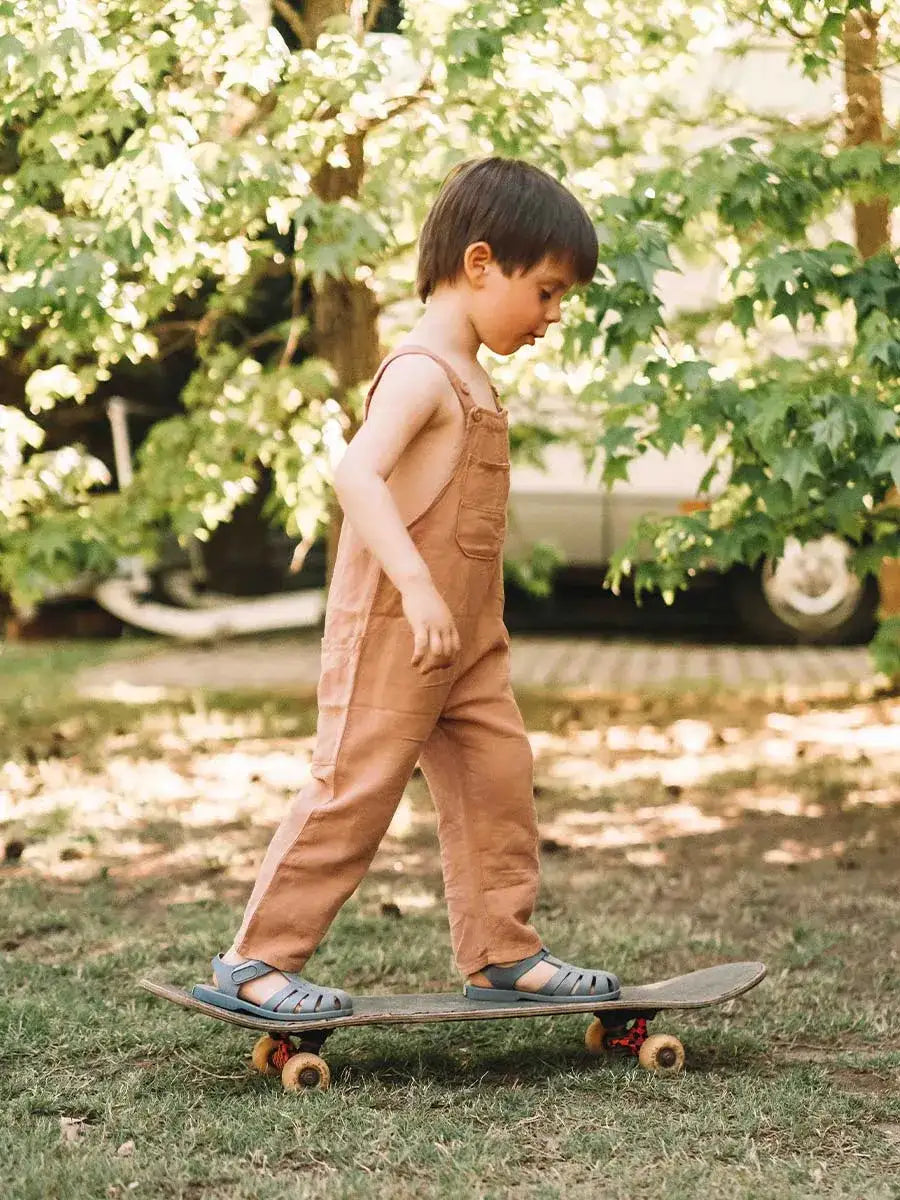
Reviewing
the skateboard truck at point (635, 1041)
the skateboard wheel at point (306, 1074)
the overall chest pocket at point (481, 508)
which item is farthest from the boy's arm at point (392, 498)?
the skateboard truck at point (635, 1041)

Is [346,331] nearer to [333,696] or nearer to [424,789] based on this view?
[424,789]

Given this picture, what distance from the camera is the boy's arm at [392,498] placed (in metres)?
2.70

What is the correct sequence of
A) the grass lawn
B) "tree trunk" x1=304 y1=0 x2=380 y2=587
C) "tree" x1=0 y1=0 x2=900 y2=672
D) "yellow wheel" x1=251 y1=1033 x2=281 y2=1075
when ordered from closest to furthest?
the grass lawn → "yellow wheel" x1=251 y1=1033 x2=281 y2=1075 → "tree" x1=0 y1=0 x2=900 y2=672 → "tree trunk" x1=304 y1=0 x2=380 y2=587

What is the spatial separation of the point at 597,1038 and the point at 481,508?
1110 millimetres

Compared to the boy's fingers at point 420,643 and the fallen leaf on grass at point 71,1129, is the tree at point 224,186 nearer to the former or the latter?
the boy's fingers at point 420,643

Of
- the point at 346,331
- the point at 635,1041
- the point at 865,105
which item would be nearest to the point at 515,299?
the point at 635,1041

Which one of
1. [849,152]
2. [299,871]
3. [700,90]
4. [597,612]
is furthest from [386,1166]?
[597,612]

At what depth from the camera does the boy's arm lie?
2701mm

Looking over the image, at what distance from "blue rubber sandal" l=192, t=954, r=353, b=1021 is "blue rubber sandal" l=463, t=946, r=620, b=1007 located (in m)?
0.30

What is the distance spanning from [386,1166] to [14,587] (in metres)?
4.16

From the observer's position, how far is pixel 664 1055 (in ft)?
10.1

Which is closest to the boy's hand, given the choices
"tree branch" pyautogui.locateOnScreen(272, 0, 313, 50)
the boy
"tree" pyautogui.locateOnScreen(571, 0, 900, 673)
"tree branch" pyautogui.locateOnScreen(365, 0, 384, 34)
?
the boy

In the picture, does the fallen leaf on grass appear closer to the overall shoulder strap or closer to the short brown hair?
the overall shoulder strap

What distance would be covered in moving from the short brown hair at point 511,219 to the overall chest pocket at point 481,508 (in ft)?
1.19
